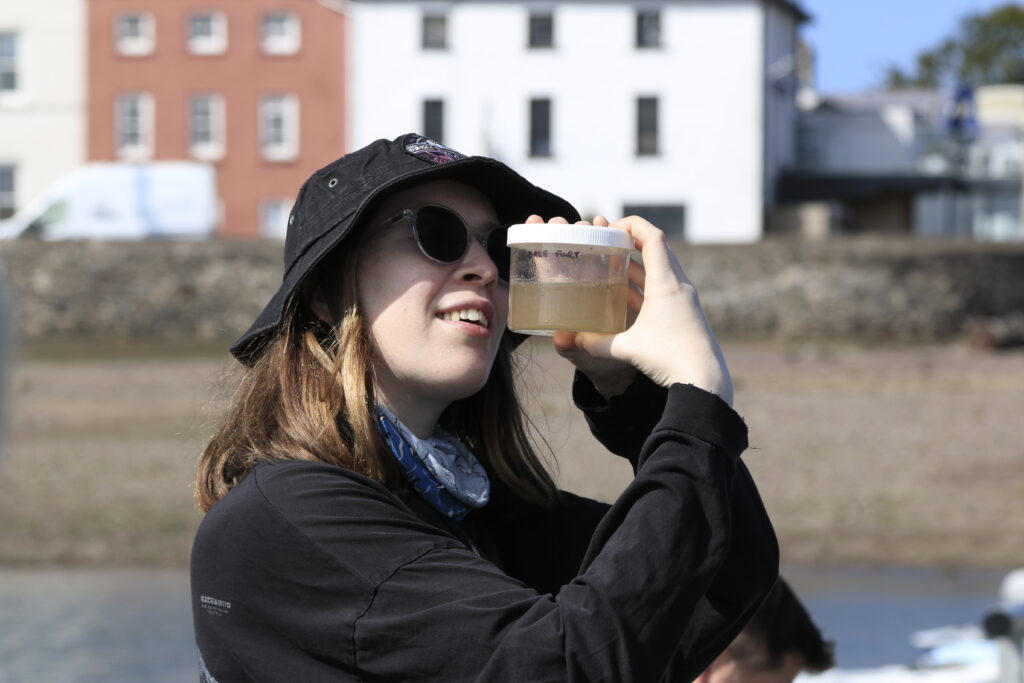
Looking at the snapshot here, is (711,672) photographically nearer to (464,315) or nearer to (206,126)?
(464,315)

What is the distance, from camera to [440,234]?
2123 millimetres

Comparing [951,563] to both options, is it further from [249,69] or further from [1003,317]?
[249,69]

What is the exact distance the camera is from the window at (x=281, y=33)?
137 ft

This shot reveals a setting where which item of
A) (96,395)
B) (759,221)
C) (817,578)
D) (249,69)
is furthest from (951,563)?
(249,69)

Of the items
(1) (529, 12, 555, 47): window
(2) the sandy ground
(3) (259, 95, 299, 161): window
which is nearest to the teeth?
(2) the sandy ground

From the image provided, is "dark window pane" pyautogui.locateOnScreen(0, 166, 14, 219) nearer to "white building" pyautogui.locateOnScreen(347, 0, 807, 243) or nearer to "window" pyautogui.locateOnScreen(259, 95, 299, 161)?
"window" pyautogui.locateOnScreen(259, 95, 299, 161)

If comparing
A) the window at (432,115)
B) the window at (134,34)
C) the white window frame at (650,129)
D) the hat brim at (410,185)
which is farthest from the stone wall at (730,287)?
the hat brim at (410,185)

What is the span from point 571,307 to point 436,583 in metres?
0.40

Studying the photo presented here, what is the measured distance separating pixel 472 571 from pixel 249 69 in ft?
135

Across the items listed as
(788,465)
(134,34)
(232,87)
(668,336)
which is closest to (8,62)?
(134,34)

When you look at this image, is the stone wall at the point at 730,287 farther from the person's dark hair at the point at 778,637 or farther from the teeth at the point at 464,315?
the teeth at the point at 464,315

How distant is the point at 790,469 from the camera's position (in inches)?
658

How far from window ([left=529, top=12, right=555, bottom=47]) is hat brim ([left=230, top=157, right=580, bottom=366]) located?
130ft

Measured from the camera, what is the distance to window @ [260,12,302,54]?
4172 centimetres
